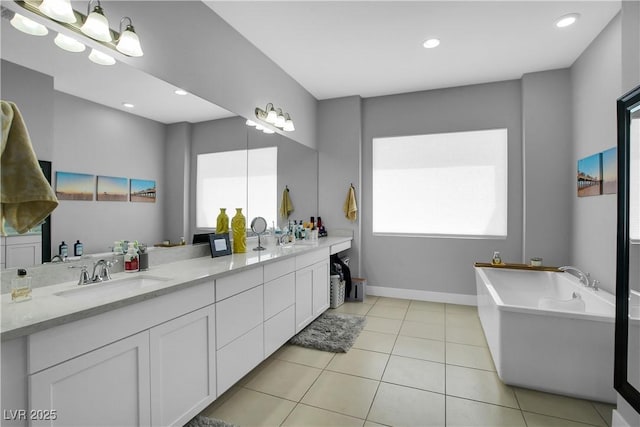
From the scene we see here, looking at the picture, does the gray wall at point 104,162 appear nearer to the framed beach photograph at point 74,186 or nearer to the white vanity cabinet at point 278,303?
the framed beach photograph at point 74,186

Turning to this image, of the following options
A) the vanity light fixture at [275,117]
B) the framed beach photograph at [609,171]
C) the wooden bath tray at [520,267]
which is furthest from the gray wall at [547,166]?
the vanity light fixture at [275,117]

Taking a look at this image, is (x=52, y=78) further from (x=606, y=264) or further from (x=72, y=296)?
(x=606, y=264)

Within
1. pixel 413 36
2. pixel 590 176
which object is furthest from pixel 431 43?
pixel 590 176

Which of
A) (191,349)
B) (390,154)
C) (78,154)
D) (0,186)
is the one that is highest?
(390,154)

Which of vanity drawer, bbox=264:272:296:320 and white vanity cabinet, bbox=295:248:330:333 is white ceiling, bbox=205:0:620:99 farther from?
vanity drawer, bbox=264:272:296:320

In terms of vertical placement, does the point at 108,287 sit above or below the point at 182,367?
above

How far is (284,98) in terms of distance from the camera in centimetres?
351

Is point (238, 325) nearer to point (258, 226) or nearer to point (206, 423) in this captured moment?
point (206, 423)

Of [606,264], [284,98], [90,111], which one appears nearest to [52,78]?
[90,111]

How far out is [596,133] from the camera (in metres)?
2.77

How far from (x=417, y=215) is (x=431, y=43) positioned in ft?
6.77

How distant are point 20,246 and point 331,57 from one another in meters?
2.90

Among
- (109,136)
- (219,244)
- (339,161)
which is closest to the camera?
(109,136)

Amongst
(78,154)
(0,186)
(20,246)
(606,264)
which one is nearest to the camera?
(0,186)
